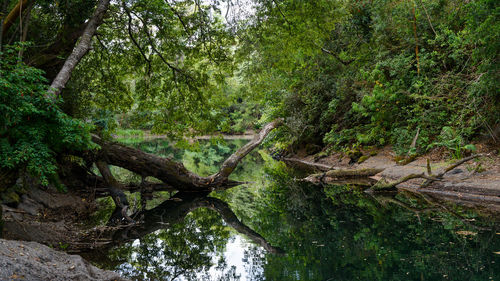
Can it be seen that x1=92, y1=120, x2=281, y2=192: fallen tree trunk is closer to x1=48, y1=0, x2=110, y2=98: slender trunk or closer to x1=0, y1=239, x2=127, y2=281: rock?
x1=48, y1=0, x2=110, y2=98: slender trunk

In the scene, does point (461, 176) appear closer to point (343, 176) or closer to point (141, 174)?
point (343, 176)

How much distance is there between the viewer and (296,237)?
250 inches

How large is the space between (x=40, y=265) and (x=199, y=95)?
7812 millimetres

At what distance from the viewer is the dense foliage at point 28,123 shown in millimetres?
4566

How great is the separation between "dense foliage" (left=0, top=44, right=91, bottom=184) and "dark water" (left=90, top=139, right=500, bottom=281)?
1893 millimetres

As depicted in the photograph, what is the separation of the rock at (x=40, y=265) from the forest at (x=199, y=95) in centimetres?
124

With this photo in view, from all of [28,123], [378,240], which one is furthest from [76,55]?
[378,240]

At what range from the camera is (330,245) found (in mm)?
5695

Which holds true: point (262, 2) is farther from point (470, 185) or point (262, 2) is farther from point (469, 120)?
point (469, 120)

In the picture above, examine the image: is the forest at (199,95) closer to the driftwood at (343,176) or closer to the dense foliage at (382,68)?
the dense foliage at (382,68)

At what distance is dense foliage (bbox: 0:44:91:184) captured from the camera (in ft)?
15.0

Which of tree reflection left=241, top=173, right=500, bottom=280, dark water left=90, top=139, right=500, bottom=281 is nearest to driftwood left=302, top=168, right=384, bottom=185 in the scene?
tree reflection left=241, top=173, right=500, bottom=280

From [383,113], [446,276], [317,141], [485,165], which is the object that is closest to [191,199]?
[446,276]

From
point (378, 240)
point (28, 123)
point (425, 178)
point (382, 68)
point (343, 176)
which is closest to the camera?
point (28, 123)
